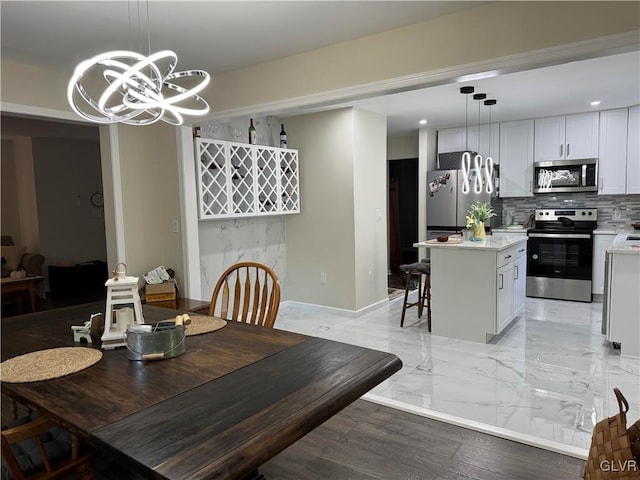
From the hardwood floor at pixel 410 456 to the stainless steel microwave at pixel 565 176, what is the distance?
4.40 meters

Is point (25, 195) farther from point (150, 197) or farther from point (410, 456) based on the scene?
point (410, 456)

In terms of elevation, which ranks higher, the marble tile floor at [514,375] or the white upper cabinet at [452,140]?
the white upper cabinet at [452,140]

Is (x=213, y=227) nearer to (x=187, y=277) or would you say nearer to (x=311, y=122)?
(x=187, y=277)

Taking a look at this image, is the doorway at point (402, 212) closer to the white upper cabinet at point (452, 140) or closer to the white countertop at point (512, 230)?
the white upper cabinet at point (452, 140)

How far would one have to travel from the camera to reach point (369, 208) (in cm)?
514

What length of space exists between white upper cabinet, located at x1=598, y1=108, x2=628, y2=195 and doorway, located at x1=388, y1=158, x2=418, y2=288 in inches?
105

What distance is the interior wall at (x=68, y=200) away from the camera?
275 inches

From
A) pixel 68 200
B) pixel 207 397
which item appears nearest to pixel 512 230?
pixel 207 397

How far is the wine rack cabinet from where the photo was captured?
413 centimetres

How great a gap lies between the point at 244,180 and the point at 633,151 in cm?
469

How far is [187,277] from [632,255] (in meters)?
3.74

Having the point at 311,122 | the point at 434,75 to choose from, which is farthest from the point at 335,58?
the point at 311,122

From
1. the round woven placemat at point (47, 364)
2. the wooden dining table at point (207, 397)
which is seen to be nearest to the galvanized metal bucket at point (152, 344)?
the wooden dining table at point (207, 397)

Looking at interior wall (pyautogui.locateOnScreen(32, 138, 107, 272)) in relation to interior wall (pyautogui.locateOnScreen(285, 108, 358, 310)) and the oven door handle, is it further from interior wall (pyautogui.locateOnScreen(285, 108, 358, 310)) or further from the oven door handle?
the oven door handle
